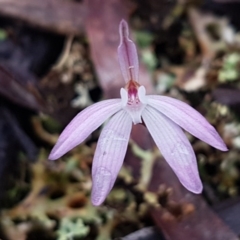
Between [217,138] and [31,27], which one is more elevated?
[31,27]

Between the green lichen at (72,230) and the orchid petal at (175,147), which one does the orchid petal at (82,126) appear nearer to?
the orchid petal at (175,147)

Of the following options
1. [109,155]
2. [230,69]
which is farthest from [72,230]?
[230,69]

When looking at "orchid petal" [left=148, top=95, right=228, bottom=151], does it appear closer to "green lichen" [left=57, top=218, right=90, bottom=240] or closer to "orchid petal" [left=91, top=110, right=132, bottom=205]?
"orchid petal" [left=91, top=110, right=132, bottom=205]

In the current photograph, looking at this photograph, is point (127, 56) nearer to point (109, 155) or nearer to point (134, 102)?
point (134, 102)

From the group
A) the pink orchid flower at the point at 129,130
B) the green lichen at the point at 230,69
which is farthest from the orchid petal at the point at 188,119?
the green lichen at the point at 230,69

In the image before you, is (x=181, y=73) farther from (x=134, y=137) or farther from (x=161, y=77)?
(x=134, y=137)

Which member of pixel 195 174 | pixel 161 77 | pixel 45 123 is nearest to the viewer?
pixel 195 174

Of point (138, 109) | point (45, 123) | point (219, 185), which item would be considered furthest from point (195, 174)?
point (45, 123)
